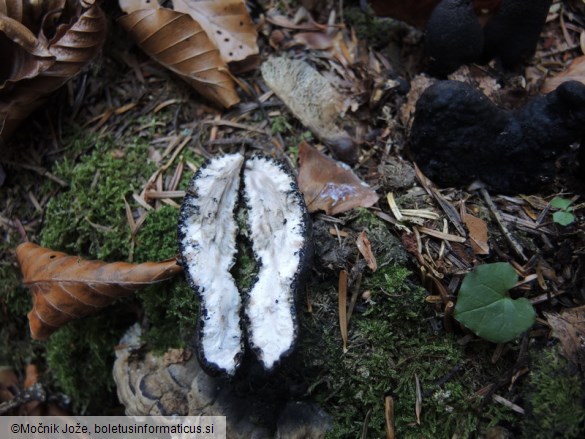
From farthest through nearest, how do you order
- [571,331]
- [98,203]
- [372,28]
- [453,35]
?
[372,28] < [98,203] < [453,35] < [571,331]

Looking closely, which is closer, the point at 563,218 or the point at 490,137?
the point at 563,218

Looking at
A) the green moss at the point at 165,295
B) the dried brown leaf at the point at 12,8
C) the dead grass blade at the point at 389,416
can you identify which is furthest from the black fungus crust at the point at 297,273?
the dried brown leaf at the point at 12,8

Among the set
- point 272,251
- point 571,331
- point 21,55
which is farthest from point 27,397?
point 571,331

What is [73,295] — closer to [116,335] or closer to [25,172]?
[116,335]

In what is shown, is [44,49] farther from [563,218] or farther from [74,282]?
[563,218]

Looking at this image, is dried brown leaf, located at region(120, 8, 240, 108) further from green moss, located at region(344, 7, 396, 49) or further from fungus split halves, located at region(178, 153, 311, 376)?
green moss, located at region(344, 7, 396, 49)

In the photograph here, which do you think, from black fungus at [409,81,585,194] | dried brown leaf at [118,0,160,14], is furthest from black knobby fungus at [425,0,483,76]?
dried brown leaf at [118,0,160,14]
